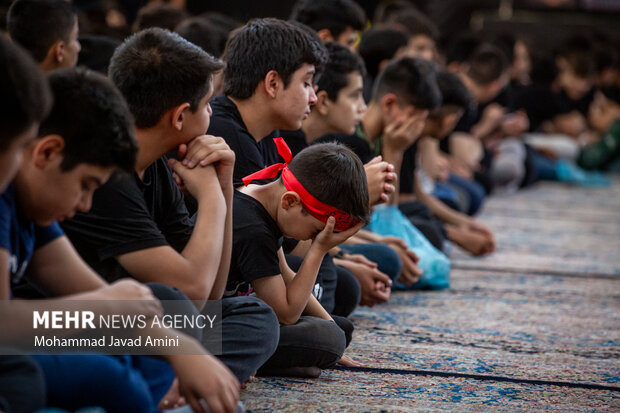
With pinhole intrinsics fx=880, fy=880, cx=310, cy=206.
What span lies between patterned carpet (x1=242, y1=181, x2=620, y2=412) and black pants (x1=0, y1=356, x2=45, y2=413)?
50 centimetres

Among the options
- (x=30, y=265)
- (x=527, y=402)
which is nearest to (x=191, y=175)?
(x=30, y=265)

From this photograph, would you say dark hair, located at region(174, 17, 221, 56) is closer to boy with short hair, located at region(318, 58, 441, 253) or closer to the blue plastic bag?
boy with short hair, located at region(318, 58, 441, 253)

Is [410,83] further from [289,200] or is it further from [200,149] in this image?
[200,149]

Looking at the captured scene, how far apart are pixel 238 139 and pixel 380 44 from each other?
1.52 metres

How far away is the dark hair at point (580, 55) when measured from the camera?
674 cm

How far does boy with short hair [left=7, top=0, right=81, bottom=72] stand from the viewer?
2381 millimetres

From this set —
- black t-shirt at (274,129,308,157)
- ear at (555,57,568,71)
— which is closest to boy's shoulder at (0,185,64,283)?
black t-shirt at (274,129,308,157)

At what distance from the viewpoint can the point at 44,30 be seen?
2381 millimetres

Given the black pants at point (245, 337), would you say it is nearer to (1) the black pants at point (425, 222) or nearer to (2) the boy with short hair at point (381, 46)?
(1) the black pants at point (425, 222)

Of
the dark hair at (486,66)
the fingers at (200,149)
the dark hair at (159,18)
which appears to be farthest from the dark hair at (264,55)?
the dark hair at (486,66)

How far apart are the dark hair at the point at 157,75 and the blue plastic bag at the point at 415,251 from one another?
1.26m

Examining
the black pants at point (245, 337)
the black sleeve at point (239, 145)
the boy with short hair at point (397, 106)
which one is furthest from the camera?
the boy with short hair at point (397, 106)

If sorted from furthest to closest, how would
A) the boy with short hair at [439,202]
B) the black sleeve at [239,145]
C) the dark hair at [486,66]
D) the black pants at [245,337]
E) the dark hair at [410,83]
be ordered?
the dark hair at [486,66], the boy with short hair at [439,202], the dark hair at [410,83], the black sleeve at [239,145], the black pants at [245,337]

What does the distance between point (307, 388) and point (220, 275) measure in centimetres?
29
